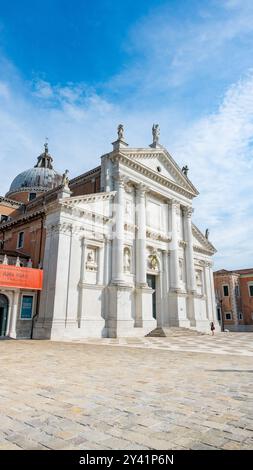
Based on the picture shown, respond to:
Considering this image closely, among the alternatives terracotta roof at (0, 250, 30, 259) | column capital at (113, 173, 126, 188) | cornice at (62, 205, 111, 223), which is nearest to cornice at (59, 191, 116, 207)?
cornice at (62, 205, 111, 223)

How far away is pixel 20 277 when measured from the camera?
19875mm

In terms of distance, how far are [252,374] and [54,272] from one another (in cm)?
1482

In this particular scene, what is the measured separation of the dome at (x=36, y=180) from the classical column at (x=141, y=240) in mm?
21941

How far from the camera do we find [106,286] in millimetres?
23266

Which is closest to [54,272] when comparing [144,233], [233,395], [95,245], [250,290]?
[95,245]

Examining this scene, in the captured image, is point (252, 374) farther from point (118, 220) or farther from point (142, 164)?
point (142, 164)

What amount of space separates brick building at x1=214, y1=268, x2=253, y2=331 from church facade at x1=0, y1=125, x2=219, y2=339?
1503 cm

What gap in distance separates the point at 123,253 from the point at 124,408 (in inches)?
804

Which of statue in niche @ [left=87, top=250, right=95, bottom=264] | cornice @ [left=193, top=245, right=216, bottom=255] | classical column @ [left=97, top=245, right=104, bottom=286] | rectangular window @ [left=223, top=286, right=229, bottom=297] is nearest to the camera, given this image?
statue in niche @ [left=87, top=250, right=95, bottom=264]

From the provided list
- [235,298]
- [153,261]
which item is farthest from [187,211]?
[235,298]

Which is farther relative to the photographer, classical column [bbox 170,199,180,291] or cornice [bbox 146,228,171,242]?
classical column [bbox 170,199,180,291]

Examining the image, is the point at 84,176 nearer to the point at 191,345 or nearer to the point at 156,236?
the point at 156,236

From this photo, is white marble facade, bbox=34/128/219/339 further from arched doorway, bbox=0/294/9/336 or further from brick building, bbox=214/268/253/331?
brick building, bbox=214/268/253/331

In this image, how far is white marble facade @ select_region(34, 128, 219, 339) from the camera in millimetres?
20844
